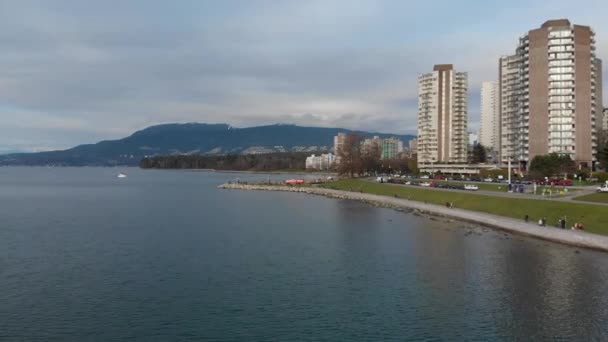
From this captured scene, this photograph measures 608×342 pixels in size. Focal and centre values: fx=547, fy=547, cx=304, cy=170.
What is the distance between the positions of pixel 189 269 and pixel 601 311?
25.3 meters

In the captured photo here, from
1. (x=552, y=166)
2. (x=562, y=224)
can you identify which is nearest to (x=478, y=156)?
(x=552, y=166)

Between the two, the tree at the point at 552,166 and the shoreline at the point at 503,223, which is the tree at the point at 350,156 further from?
the tree at the point at 552,166

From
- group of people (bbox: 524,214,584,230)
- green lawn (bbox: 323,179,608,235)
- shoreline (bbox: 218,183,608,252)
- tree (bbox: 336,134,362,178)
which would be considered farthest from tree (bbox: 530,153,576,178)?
group of people (bbox: 524,214,584,230)

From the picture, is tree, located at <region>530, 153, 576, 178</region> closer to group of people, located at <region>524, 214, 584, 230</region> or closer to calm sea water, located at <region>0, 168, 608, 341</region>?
calm sea water, located at <region>0, 168, 608, 341</region>

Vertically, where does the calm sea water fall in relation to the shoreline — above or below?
below

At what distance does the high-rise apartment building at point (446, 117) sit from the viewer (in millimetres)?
179750

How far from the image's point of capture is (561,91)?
124938 mm

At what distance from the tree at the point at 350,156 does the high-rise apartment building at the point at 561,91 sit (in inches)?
1932

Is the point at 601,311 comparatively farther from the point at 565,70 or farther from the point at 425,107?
the point at 425,107

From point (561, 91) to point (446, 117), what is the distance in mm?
57032

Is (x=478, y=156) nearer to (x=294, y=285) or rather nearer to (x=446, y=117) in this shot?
(x=446, y=117)

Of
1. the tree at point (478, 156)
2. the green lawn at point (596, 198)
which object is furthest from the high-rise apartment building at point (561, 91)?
the green lawn at point (596, 198)

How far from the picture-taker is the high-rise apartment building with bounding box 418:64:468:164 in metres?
180

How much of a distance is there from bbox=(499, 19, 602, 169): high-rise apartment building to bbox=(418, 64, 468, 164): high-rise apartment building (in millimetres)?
47968
